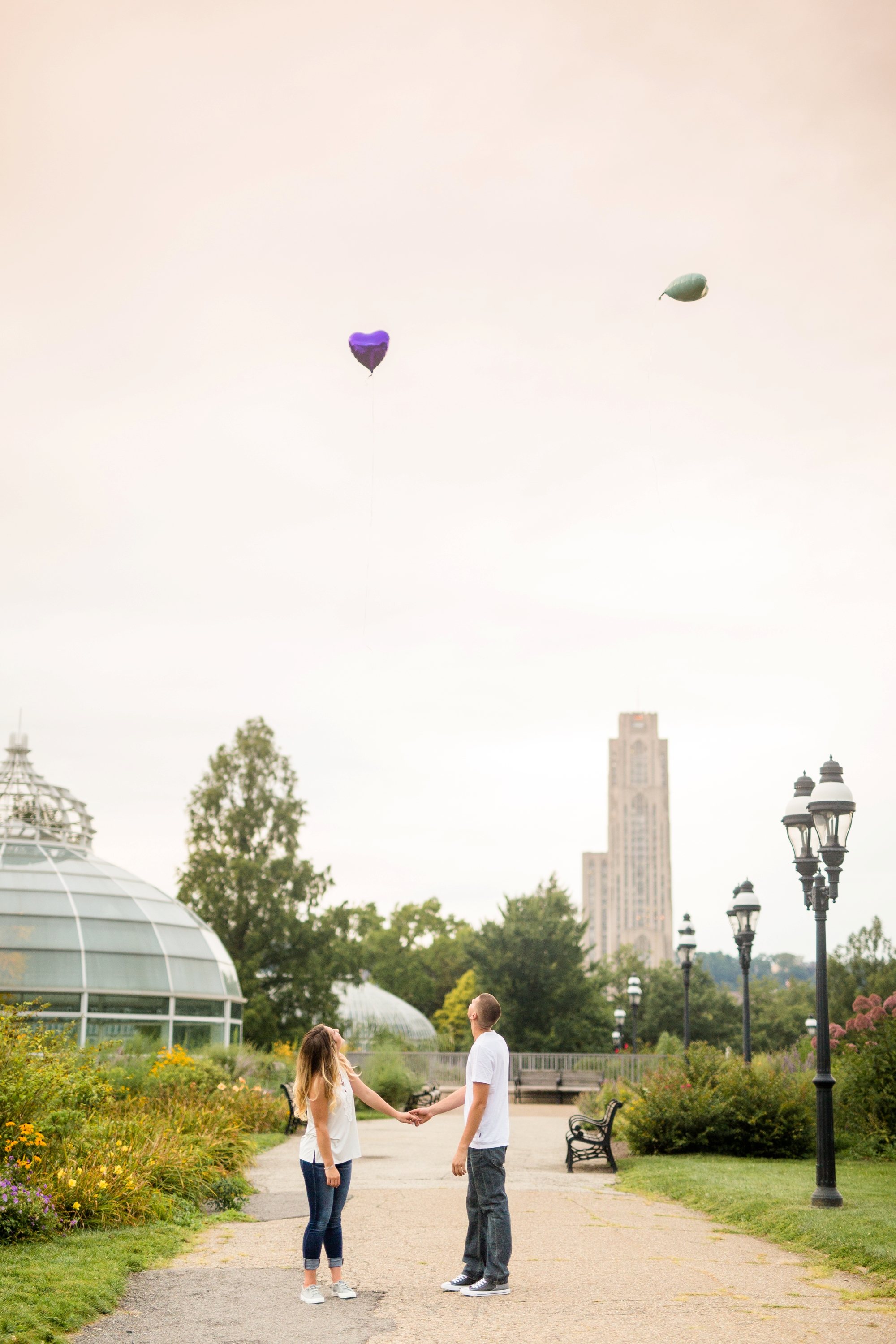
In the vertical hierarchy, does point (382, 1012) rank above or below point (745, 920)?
below

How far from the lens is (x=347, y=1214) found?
10.7 m

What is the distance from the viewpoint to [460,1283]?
720cm

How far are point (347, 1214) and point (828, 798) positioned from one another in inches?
235

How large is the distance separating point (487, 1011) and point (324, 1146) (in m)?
1.21

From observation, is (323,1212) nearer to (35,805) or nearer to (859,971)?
(35,805)

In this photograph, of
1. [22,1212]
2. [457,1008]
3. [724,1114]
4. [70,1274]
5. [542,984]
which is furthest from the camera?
[457,1008]

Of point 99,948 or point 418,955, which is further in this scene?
point 418,955

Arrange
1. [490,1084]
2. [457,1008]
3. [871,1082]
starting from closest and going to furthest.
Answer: [490,1084], [871,1082], [457,1008]

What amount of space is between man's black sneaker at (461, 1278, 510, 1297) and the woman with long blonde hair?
2.23 feet

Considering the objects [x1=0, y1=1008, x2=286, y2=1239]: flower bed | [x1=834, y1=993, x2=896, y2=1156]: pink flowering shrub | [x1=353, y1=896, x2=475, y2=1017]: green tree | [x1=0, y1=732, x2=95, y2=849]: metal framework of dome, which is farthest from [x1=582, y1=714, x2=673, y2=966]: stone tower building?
[x1=0, y1=1008, x2=286, y2=1239]: flower bed

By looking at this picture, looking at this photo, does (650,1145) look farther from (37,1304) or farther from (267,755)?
(267,755)

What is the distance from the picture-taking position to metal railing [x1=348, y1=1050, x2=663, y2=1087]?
3338cm

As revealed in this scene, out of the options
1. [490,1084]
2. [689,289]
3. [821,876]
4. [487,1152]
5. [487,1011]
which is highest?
[689,289]

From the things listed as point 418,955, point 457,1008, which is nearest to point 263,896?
point 457,1008
